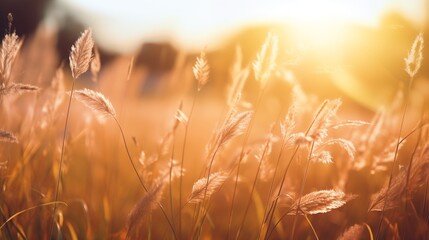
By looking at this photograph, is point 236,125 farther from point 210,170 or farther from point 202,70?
point 210,170

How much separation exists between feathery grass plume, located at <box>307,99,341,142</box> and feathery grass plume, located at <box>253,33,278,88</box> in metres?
0.32

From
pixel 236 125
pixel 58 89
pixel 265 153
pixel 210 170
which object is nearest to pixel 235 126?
pixel 236 125

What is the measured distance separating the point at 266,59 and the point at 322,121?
43 centimetres

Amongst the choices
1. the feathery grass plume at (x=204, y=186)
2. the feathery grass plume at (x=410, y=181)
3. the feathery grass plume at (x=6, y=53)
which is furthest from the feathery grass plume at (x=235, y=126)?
the feathery grass plume at (x=6, y=53)

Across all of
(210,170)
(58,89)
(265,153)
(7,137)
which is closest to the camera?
(7,137)

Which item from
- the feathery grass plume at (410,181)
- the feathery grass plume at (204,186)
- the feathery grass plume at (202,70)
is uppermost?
the feathery grass plume at (202,70)

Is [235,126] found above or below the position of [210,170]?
above

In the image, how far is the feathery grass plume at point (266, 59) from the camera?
176 cm

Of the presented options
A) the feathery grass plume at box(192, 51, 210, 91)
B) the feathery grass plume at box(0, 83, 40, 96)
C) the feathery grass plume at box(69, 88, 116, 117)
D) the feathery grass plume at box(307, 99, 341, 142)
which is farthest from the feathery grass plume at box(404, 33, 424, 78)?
the feathery grass plume at box(0, 83, 40, 96)

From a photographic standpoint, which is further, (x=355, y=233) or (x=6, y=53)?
(x=6, y=53)

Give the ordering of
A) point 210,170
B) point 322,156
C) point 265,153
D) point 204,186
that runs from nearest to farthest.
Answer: point 204,186 < point 322,156 < point 265,153 < point 210,170

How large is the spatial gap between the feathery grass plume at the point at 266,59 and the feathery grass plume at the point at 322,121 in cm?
32

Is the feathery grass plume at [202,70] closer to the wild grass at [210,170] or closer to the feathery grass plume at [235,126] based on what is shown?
the wild grass at [210,170]

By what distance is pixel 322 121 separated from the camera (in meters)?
1.48
